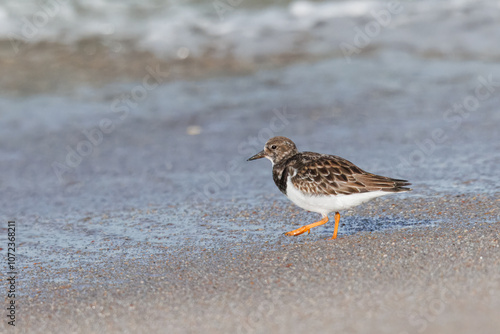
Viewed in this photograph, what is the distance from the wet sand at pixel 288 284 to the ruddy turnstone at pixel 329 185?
26 centimetres

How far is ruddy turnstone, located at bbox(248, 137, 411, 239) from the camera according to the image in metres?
5.01

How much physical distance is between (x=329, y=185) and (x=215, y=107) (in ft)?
13.7

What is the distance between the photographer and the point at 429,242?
469 cm

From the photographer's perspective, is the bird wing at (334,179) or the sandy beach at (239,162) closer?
the sandy beach at (239,162)

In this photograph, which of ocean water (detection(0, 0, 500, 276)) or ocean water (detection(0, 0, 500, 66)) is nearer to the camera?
ocean water (detection(0, 0, 500, 276))

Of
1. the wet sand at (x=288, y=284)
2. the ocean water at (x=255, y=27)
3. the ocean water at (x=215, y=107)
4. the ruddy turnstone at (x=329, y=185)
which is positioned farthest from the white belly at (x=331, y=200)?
the ocean water at (x=255, y=27)

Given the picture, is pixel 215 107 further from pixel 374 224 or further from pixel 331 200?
pixel 331 200

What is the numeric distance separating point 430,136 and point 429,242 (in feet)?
10.3

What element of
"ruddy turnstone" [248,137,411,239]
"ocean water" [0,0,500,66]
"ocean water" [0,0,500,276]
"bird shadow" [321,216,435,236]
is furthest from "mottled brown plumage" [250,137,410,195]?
"ocean water" [0,0,500,66]

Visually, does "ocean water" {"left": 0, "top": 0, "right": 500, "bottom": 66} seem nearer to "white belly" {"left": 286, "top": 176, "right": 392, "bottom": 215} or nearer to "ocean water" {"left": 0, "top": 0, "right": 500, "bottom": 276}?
"ocean water" {"left": 0, "top": 0, "right": 500, "bottom": 276}

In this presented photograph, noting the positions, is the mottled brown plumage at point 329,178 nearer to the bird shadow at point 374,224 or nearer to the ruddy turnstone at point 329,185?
the ruddy turnstone at point 329,185

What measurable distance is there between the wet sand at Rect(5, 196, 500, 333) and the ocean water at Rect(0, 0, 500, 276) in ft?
0.95

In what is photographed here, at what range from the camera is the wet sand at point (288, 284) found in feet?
11.7

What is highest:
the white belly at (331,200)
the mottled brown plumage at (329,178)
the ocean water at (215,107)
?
the mottled brown plumage at (329,178)
